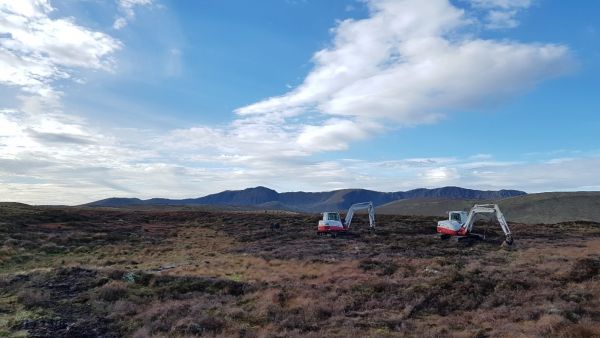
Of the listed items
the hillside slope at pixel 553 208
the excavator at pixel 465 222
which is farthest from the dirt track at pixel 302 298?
the hillside slope at pixel 553 208

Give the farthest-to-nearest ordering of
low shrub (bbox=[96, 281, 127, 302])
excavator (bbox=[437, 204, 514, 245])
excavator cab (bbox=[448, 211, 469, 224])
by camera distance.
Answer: excavator cab (bbox=[448, 211, 469, 224]) < excavator (bbox=[437, 204, 514, 245]) < low shrub (bbox=[96, 281, 127, 302])

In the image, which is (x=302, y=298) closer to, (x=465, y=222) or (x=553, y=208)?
(x=465, y=222)

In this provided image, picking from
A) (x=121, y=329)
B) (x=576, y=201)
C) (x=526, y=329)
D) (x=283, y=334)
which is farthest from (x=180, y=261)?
(x=576, y=201)

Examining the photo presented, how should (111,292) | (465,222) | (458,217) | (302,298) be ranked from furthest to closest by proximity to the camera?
(458,217)
(465,222)
(111,292)
(302,298)

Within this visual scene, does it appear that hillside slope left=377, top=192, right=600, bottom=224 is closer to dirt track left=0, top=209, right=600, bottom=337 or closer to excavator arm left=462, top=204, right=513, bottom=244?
excavator arm left=462, top=204, right=513, bottom=244

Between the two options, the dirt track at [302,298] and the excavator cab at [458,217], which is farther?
the excavator cab at [458,217]

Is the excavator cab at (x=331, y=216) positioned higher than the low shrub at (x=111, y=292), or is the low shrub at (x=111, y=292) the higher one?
the excavator cab at (x=331, y=216)

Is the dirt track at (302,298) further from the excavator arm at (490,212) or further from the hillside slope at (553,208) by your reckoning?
the hillside slope at (553,208)

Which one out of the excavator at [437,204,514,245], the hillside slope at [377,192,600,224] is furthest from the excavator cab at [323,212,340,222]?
the hillside slope at [377,192,600,224]

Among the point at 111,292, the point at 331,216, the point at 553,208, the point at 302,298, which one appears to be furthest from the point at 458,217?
the point at 553,208

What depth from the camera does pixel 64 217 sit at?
66562 millimetres

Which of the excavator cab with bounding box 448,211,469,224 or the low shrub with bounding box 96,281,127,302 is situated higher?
the excavator cab with bounding box 448,211,469,224

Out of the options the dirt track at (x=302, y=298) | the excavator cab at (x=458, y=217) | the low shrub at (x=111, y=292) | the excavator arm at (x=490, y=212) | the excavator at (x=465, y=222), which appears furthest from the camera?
the excavator cab at (x=458, y=217)

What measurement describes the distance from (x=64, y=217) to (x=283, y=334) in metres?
63.4
